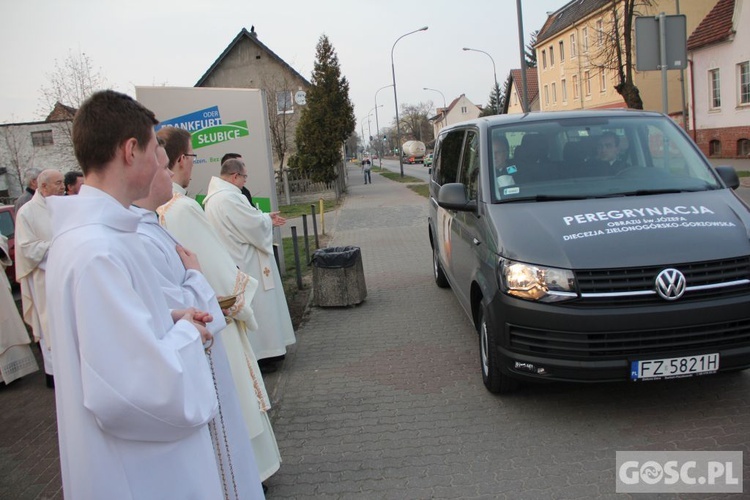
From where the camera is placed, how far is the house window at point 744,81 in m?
27.5

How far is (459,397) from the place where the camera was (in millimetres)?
4688

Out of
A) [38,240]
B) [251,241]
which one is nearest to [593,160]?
[251,241]

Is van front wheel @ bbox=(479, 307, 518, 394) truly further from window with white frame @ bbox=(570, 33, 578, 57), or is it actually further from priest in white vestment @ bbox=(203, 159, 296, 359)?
window with white frame @ bbox=(570, 33, 578, 57)

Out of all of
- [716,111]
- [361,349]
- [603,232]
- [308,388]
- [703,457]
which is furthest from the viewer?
[716,111]

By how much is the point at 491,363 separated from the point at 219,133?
5710 mm

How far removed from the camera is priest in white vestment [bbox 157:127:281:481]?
3367 mm

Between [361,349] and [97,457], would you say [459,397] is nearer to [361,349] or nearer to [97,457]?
[361,349]

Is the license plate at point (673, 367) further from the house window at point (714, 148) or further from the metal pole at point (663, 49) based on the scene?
the house window at point (714, 148)

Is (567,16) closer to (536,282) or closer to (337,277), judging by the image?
(337,277)

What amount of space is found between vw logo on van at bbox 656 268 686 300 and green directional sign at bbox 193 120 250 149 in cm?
637

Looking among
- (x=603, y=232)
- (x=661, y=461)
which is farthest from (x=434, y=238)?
(x=661, y=461)

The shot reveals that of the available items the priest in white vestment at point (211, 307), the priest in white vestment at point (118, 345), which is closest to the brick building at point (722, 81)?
the priest in white vestment at point (211, 307)

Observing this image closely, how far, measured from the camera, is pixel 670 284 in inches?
143

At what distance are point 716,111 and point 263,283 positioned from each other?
100 ft
